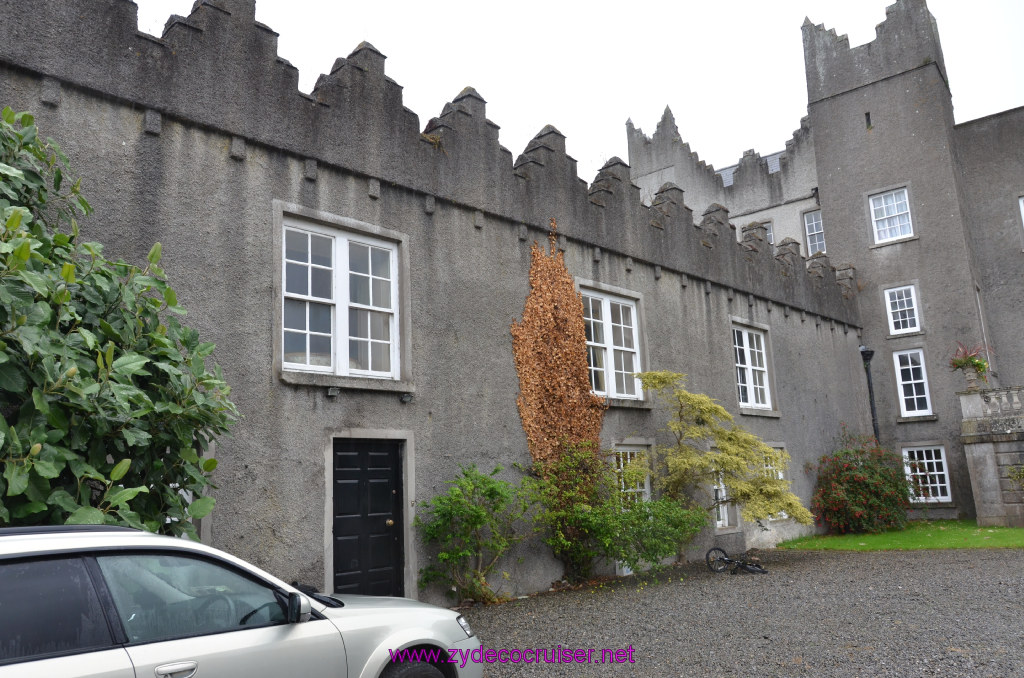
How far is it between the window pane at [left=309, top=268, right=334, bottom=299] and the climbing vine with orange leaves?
3315mm

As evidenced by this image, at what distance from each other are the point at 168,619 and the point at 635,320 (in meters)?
12.0

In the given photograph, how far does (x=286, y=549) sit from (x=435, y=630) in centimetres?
456

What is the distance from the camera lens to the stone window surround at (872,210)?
74.8 feet

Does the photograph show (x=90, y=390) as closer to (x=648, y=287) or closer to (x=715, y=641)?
(x=715, y=641)

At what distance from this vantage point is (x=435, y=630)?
4766 mm

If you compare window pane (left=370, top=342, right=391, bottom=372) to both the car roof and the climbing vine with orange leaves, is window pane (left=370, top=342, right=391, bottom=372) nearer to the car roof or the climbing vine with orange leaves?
the climbing vine with orange leaves

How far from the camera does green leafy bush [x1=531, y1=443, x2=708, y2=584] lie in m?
11.5

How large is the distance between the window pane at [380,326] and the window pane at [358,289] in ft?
0.68

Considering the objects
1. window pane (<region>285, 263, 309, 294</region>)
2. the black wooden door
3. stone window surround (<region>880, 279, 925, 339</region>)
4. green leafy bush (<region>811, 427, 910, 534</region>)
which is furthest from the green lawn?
window pane (<region>285, 263, 309, 294</region>)

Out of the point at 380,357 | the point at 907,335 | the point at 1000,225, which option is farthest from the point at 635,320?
the point at 1000,225

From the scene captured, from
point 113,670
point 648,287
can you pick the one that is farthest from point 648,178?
point 113,670

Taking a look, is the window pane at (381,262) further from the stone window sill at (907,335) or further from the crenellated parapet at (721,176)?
the crenellated parapet at (721,176)

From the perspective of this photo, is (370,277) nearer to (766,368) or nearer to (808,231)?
(766,368)

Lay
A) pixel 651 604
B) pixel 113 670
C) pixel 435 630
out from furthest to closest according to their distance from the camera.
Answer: pixel 651 604 < pixel 435 630 < pixel 113 670
